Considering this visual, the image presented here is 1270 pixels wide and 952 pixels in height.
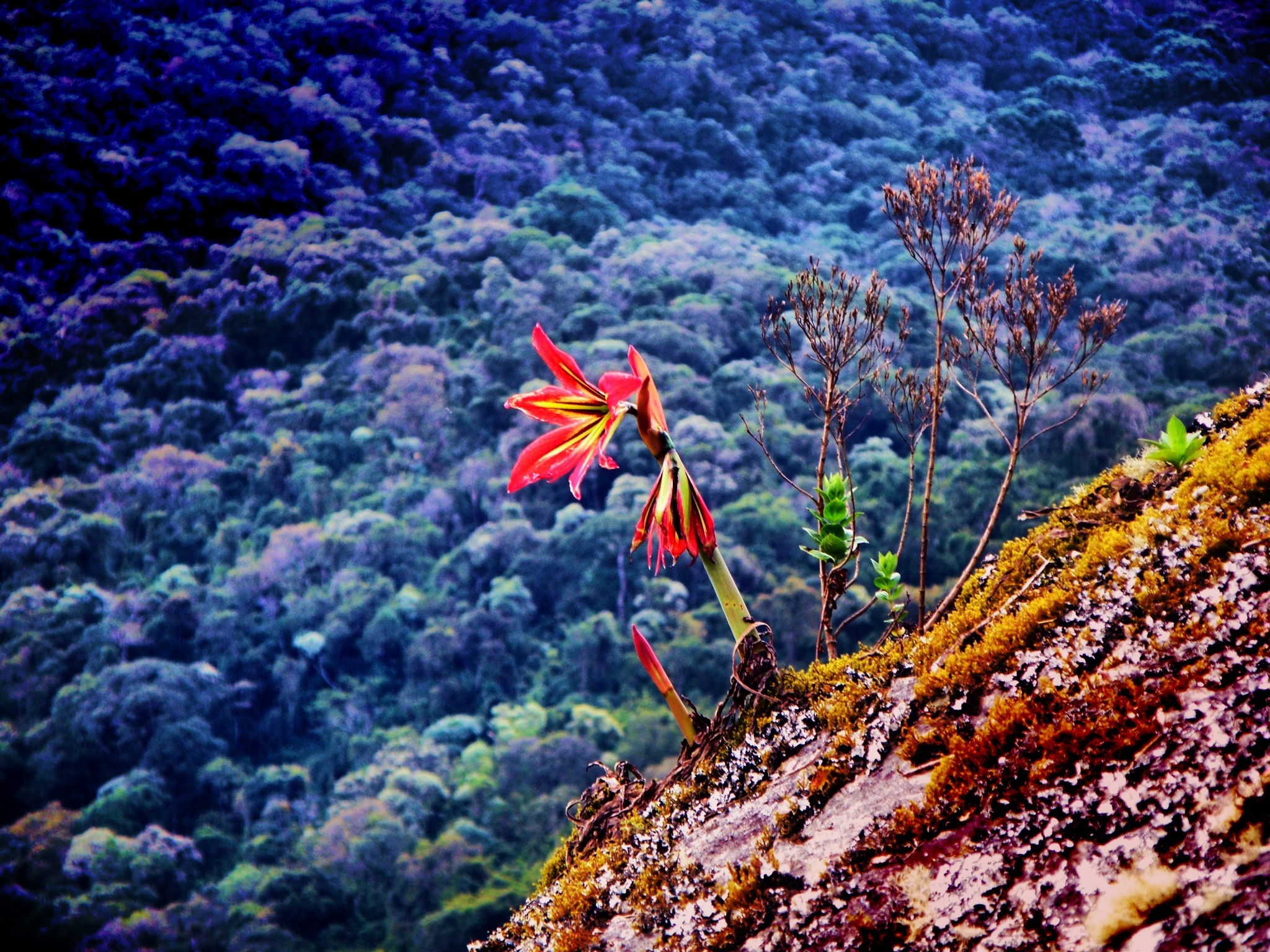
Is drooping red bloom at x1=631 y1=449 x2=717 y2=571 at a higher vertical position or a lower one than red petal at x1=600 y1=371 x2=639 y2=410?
lower

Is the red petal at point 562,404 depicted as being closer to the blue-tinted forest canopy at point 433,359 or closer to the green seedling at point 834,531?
the green seedling at point 834,531

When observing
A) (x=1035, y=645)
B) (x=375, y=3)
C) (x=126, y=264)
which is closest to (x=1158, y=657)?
(x=1035, y=645)

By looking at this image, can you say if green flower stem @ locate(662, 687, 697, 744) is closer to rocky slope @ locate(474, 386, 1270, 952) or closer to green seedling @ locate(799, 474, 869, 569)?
rocky slope @ locate(474, 386, 1270, 952)

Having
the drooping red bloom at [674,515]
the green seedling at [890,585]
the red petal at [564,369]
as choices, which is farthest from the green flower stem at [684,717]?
the red petal at [564,369]

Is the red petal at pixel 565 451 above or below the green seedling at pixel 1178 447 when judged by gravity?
above

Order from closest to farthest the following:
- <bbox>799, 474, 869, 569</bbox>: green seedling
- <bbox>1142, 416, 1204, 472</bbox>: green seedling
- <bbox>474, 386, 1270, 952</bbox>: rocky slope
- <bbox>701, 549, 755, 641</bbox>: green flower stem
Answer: <bbox>474, 386, 1270, 952</bbox>: rocky slope
<bbox>1142, 416, 1204, 472</bbox>: green seedling
<bbox>701, 549, 755, 641</bbox>: green flower stem
<bbox>799, 474, 869, 569</bbox>: green seedling

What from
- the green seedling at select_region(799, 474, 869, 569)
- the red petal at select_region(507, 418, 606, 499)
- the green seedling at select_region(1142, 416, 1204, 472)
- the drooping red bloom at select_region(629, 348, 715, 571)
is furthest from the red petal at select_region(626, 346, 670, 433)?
the green seedling at select_region(1142, 416, 1204, 472)

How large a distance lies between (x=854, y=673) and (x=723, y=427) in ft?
50.8

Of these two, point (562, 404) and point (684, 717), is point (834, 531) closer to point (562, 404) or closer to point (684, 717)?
point (684, 717)

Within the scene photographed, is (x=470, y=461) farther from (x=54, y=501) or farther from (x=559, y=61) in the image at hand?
(x=559, y=61)

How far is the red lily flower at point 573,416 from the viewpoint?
5.76ft

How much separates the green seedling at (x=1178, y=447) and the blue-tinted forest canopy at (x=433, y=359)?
41.8ft

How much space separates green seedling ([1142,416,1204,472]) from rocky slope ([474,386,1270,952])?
0.03m

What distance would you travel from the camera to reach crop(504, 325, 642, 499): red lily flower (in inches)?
69.1
